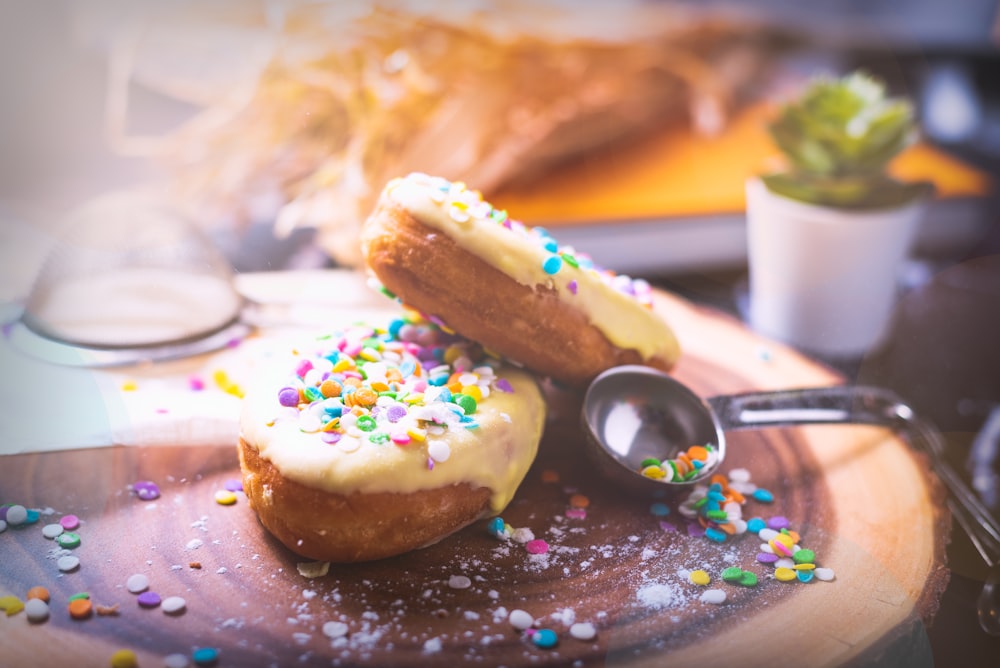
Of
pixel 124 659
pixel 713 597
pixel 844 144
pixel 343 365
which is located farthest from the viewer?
pixel 844 144

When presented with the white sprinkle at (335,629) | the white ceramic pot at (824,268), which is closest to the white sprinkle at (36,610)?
the white sprinkle at (335,629)

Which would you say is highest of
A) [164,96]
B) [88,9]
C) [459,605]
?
[88,9]

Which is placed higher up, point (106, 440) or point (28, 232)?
point (28, 232)

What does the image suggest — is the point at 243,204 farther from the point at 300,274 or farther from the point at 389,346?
the point at 389,346

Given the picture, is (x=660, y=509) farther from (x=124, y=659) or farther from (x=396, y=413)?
(x=124, y=659)

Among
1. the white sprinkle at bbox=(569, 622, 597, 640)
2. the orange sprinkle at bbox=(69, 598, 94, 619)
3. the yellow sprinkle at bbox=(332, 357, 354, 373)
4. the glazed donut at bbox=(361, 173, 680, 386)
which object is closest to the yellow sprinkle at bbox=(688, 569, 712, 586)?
the white sprinkle at bbox=(569, 622, 597, 640)

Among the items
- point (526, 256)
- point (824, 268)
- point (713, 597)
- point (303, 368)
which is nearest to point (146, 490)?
point (303, 368)

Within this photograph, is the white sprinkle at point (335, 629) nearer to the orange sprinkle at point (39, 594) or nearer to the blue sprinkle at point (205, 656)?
the blue sprinkle at point (205, 656)

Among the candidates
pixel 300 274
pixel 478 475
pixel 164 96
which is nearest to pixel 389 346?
pixel 478 475
